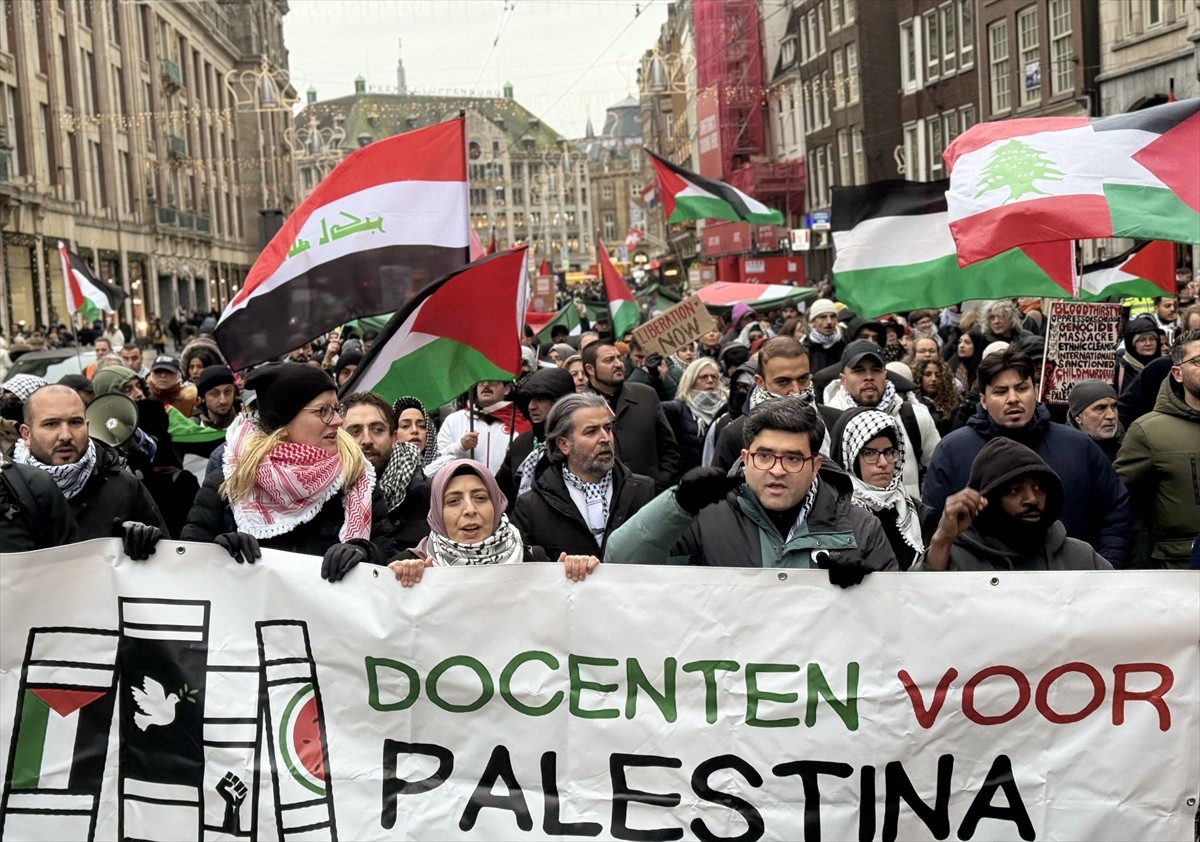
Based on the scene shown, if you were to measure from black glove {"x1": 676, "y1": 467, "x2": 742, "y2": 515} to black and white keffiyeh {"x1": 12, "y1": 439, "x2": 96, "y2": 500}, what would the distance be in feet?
7.81

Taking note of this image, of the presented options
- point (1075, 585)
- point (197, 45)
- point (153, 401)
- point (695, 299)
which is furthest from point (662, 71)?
point (197, 45)

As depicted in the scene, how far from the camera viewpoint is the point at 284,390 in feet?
16.2

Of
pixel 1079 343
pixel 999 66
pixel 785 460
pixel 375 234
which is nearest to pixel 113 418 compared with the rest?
pixel 375 234

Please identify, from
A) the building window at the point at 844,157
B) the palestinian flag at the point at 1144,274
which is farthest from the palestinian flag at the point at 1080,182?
the building window at the point at 844,157

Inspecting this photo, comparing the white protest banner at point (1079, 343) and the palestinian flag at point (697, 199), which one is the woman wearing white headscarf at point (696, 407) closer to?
the white protest banner at point (1079, 343)

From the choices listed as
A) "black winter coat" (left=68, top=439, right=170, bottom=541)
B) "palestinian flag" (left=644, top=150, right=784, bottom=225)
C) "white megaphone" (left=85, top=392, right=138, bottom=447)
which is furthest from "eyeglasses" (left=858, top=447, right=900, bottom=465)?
"palestinian flag" (left=644, top=150, right=784, bottom=225)

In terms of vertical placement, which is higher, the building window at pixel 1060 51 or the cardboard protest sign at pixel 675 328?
the building window at pixel 1060 51

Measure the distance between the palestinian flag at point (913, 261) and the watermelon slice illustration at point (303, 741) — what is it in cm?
406

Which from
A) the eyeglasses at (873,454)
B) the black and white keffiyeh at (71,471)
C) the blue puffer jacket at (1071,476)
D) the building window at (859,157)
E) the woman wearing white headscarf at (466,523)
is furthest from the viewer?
the building window at (859,157)

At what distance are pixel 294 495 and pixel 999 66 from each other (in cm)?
3085

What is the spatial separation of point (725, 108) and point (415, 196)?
189ft

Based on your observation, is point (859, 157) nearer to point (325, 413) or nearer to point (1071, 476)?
point (1071, 476)

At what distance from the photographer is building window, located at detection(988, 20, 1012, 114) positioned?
3272cm

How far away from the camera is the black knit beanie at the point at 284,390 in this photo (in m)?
4.93
